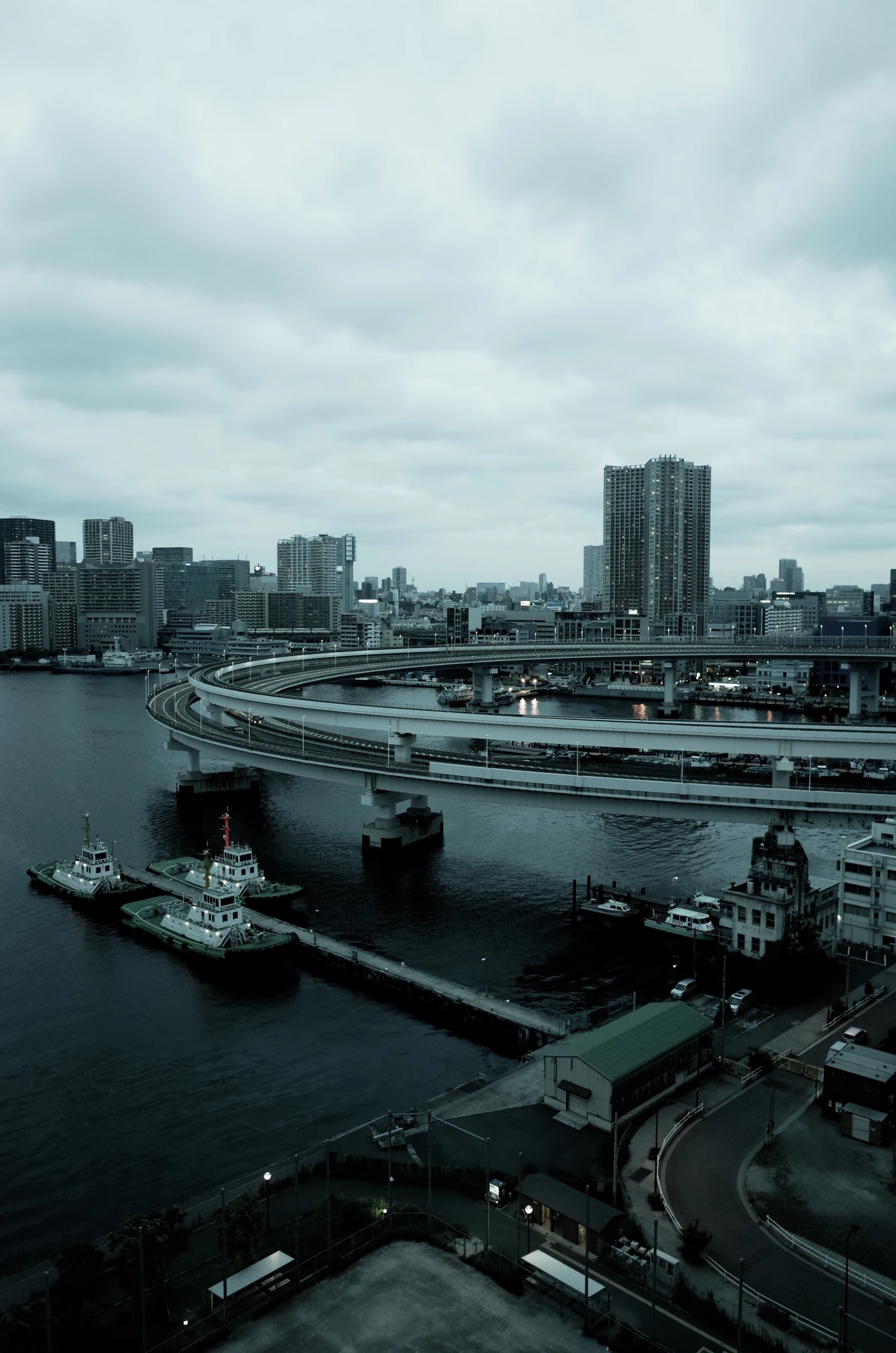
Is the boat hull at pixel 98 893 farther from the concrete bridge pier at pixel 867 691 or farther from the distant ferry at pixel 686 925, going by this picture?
the concrete bridge pier at pixel 867 691

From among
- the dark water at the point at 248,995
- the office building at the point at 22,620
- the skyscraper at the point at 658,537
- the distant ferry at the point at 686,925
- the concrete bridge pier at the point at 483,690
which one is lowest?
the dark water at the point at 248,995

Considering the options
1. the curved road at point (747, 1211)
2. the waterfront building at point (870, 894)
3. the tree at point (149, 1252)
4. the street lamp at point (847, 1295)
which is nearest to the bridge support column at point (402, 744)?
the waterfront building at point (870, 894)

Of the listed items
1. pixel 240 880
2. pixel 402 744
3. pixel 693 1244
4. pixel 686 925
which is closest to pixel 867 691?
pixel 402 744

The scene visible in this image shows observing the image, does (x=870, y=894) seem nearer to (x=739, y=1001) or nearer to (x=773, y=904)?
(x=773, y=904)

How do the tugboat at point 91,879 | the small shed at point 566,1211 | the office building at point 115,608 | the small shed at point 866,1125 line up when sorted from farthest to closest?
the office building at point 115,608 < the tugboat at point 91,879 < the small shed at point 866,1125 < the small shed at point 566,1211

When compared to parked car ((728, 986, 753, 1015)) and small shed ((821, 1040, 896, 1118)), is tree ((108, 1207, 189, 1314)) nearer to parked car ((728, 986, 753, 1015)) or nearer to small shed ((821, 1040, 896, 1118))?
small shed ((821, 1040, 896, 1118))
